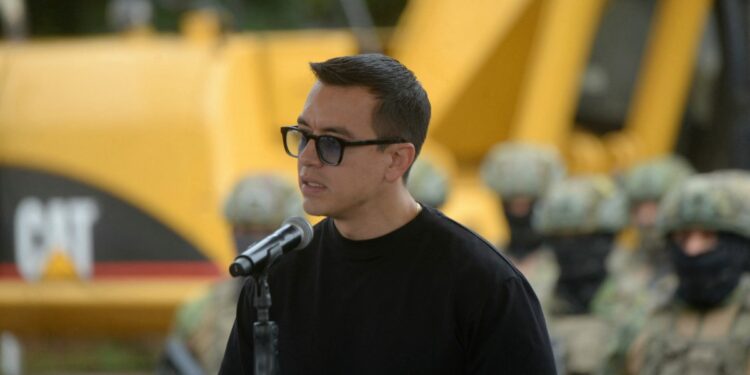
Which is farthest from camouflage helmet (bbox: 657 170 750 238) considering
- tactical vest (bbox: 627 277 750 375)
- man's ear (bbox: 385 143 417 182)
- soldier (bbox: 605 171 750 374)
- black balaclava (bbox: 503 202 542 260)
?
man's ear (bbox: 385 143 417 182)

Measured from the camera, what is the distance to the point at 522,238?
9.04 m

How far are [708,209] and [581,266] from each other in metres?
1.66

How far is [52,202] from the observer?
34.2ft

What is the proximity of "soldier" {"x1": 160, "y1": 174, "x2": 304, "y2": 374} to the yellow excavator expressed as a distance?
6.82 feet

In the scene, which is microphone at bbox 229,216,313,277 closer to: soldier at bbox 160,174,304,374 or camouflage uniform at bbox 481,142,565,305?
soldier at bbox 160,174,304,374

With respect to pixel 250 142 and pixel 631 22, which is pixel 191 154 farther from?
pixel 631 22

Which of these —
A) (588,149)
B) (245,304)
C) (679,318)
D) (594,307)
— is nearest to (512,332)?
(245,304)

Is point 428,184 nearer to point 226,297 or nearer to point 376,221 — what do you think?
point 226,297

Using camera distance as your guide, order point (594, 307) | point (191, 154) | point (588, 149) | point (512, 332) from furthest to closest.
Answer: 1. point (588, 149)
2. point (191, 154)
3. point (594, 307)
4. point (512, 332)

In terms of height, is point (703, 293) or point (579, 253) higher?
point (703, 293)

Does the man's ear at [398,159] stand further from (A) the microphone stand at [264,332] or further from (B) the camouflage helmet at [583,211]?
(B) the camouflage helmet at [583,211]

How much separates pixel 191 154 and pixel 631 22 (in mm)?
2969

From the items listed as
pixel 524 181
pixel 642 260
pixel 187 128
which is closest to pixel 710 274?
pixel 642 260

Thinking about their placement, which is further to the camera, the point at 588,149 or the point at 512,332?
the point at 588,149
